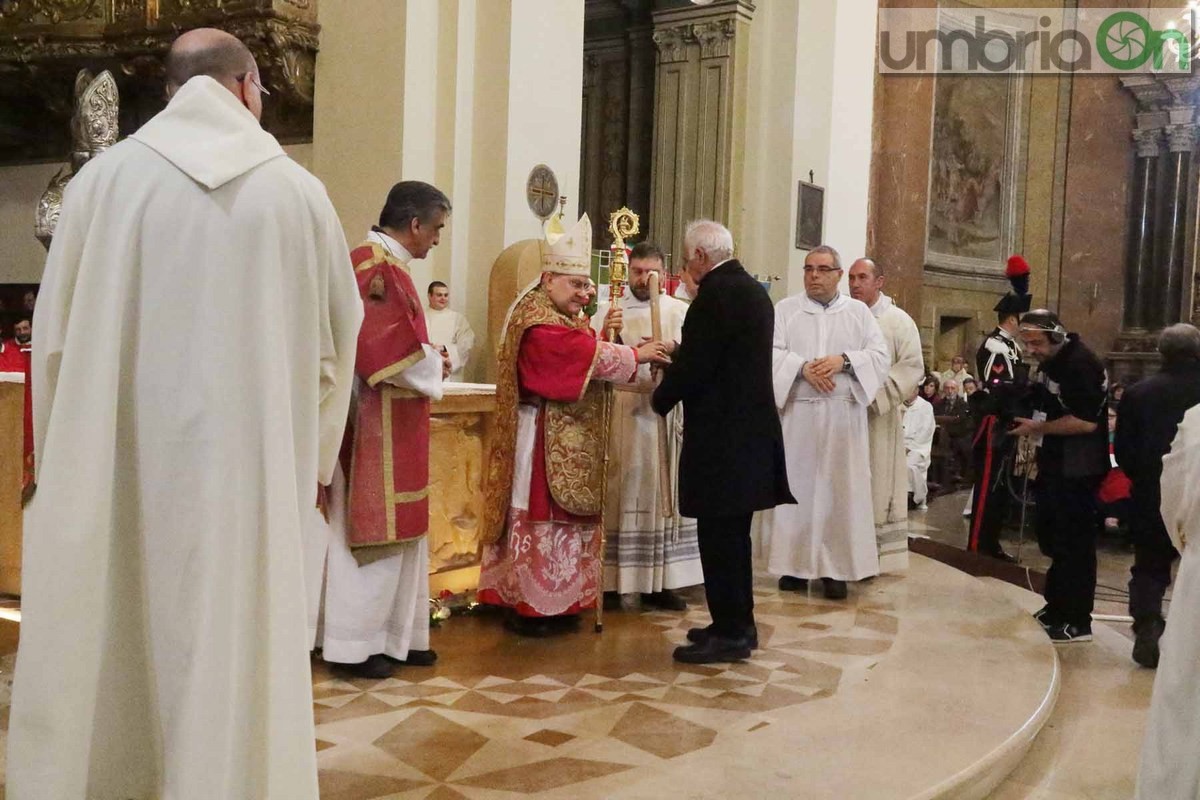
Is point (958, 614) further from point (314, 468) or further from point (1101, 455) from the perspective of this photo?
point (314, 468)

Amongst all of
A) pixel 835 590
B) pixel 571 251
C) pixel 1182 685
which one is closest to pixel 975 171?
pixel 835 590

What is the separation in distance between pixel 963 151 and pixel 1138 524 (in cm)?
1178

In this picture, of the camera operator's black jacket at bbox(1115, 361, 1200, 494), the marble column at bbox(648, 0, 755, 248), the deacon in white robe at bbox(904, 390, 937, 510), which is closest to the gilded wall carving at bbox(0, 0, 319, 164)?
the marble column at bbox(648, 0, 755, 248)

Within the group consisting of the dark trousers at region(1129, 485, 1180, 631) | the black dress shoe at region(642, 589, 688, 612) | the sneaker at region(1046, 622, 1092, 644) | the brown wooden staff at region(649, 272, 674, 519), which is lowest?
the sneaker at region(1046, 622, 1092, 644)

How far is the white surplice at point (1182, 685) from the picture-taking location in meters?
3.06

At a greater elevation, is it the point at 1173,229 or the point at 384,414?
the point at 1173,229

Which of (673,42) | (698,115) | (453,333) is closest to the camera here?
(453,333)

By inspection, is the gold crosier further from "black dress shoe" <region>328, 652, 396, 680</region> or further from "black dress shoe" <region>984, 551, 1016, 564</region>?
"black dress shoe" <region>984, 551, 1016, 564</region>

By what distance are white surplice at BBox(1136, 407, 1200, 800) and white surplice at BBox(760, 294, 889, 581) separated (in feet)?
9.20

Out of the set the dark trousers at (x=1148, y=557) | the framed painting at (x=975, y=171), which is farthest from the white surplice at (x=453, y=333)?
the framed painting at (x=975, y=171)

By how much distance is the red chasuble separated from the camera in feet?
13.7

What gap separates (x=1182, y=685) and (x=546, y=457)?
2511 millimetres

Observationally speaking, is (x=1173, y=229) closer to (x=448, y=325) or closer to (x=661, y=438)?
(x=448, y=325)

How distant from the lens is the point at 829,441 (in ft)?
20.0
